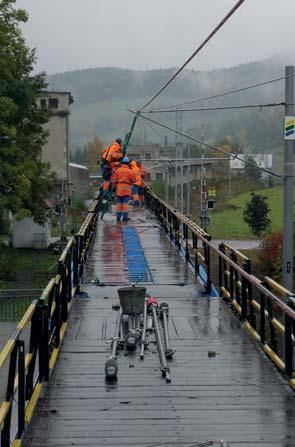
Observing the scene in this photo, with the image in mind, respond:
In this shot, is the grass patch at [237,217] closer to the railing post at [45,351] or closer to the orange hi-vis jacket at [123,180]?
the orange hi-vis jacket at [123,180]

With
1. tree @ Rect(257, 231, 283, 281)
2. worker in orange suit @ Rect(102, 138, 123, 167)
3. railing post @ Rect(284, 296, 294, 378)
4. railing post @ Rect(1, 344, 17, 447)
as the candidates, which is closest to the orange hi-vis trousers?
worker in orange suit @ Rect(102, 138, 123, 167)

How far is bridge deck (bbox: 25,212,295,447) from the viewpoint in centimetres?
680

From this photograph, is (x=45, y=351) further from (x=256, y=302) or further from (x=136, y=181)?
(x=136, y=181)

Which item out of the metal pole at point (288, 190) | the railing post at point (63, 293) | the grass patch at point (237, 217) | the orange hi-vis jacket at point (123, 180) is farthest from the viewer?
the grass patch at point (237, 217)

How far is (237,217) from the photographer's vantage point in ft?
243

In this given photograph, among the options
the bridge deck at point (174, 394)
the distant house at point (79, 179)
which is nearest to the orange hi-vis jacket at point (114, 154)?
the bridge deck at point (174, 394)

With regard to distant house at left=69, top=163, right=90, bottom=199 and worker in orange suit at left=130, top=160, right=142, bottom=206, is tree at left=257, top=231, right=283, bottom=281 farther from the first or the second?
distant house at left=69, top=163, right=90, bottom=199

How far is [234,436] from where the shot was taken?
22.1 feet

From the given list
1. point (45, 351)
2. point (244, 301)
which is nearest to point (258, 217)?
point (244, 301)

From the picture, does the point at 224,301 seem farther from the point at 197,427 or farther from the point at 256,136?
the point at 256,136

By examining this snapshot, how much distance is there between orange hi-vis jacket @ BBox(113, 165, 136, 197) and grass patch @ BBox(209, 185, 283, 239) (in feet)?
109

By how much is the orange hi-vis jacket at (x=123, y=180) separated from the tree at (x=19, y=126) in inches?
333

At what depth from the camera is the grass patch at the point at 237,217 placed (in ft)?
203

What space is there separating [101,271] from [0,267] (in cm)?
2030
